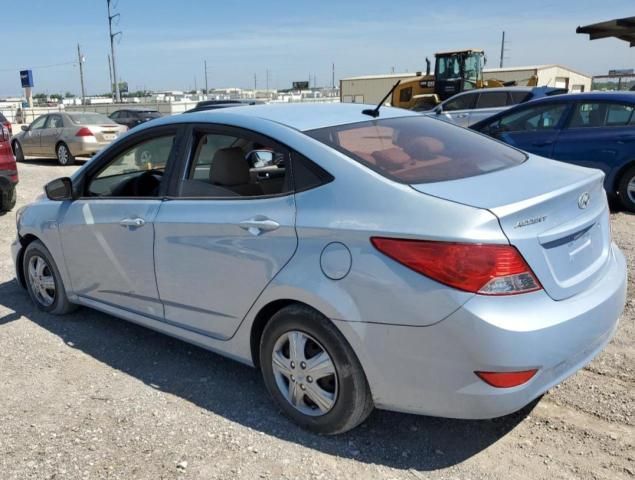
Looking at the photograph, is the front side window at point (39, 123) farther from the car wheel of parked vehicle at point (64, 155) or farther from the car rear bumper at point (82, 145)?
the car rear bumper at point (82, 145)

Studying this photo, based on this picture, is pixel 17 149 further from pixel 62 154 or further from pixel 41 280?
pixel 41 280

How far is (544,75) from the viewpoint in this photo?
50.8m

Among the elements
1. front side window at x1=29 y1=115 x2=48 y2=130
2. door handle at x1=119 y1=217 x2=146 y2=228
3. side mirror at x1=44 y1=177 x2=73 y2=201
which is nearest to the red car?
side mirror at x1=44 y1=177 x2=73 y2=201

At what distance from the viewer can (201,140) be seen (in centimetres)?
354

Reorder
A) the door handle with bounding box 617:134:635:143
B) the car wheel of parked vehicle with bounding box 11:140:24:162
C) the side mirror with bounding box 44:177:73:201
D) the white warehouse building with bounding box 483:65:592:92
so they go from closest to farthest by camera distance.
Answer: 1. the side mirror with bounding box 44:177:73:201
2. the door handle with bounding box 617:134:635:143
3. the car wheel of parked vehicle with bounding box 11:140:24:162
4. the white warehouse building with bounding box 483:65:592:92

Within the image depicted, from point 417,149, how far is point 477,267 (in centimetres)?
100

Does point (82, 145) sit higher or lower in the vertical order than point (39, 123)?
lower

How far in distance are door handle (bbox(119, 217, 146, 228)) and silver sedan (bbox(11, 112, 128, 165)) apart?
12342 mm

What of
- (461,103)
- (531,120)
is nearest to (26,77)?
(461,103)

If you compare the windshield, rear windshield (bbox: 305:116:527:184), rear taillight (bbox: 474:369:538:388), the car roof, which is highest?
the windshield

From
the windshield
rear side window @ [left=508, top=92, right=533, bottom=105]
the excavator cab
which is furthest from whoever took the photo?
the windshield

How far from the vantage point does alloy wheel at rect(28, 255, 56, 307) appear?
468 centimetres

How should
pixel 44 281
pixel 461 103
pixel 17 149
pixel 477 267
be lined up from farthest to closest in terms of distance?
1. pixel 17 149
2. pixel 461 103
3. pixel 44 281
4. pixel 477 267

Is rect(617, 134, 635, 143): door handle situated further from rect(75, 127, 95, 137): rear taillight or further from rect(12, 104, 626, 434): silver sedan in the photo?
rect(75, 127, 95, 137): rear taillight
